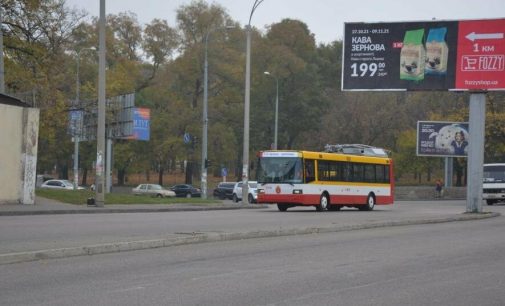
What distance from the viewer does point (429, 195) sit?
64.7m

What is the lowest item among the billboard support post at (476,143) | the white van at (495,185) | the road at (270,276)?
the road at (270,276)

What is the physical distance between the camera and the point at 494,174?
48.9m

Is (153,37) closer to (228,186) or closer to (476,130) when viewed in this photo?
(228,186)

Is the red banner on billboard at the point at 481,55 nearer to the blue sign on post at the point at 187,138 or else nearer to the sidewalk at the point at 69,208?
the sidewalk at the point at 69,208

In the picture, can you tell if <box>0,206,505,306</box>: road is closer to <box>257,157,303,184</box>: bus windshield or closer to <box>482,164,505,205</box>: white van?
<box>257,157,303,184</box>: bus windshield

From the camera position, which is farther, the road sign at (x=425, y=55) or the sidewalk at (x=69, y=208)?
the road sign at (x=425, y=55)

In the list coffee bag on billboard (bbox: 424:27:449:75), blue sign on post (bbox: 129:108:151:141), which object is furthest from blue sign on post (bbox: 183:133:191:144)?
coffee bag on billboard (bbox: 424:27:449:75)

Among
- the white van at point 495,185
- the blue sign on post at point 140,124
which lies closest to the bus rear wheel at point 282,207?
the blue sign on post at point 140,124

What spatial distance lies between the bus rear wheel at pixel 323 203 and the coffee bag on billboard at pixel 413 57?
6168mm

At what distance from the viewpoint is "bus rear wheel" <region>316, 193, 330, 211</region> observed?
32469 mm

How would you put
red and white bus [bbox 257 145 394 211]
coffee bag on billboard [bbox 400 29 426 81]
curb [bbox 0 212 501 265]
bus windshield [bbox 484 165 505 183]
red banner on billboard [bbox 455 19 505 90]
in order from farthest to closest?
1. bus windshield [bbox 484 165 505 183]
2. red and white bus [bbox 257 145 394 211]
3. coffee bag on billboard [bbox 400 29 426 81]
4. red banner on billboard [bbox 455 19 505 90]
5. curb [bbox 0 212 501 265]

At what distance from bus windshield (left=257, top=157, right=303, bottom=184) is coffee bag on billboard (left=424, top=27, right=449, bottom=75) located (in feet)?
22.2

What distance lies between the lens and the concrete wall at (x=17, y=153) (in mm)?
28109

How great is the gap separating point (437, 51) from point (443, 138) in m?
34.2
